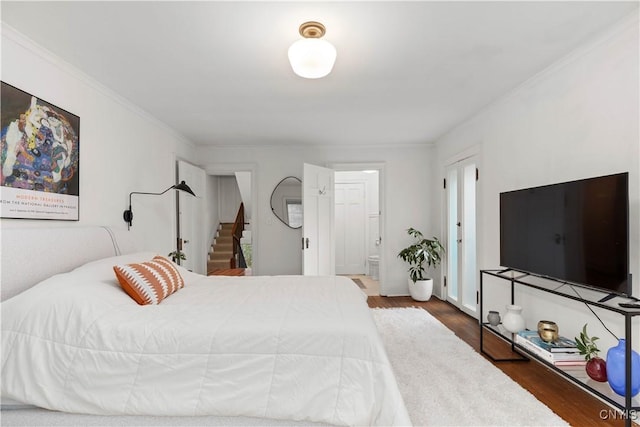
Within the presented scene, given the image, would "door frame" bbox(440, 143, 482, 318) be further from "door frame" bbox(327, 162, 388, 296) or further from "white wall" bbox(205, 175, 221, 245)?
"white wall" bbox(205, 175, 221, 245)

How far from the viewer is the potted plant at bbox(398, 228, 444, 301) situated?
4.61 meters

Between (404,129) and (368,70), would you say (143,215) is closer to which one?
(368,70)

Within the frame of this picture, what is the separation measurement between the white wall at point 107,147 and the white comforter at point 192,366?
0.91 m

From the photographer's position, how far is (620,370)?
5.55 ft

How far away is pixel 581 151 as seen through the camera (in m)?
2.25

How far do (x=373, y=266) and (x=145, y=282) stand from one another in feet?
16.6

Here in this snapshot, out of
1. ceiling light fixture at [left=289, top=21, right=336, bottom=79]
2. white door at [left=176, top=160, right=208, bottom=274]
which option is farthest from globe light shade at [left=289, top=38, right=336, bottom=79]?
white door at [left=176, top=160, right=208, bottom=274]

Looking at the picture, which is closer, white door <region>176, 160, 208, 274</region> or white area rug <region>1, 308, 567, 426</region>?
white area rug <region>1, 308, 567, 426</region>

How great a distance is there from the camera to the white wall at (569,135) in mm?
1918

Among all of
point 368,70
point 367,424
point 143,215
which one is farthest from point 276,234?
point 367,424

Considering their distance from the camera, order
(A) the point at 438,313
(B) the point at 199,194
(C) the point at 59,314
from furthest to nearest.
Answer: (B) the point at 199,194 < (A) the point at 438,313 < (C) the point at 59,314

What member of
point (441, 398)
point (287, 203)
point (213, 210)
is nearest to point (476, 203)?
point (441, 398)

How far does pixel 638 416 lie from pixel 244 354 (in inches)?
91.6

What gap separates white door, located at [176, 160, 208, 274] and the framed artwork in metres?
1.79
